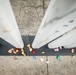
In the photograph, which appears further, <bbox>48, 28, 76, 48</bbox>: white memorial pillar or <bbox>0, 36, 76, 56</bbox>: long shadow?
<bbox>0, 36, 76, 56</bbox>: long shadow

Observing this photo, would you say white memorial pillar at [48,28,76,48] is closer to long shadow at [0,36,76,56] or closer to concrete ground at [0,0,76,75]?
long shadow at [0,36,76,56]

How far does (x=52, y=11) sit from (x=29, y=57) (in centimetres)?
184

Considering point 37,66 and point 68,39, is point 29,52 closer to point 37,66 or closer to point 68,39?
point 37,66

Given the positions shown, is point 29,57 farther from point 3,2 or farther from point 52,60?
point 3,2

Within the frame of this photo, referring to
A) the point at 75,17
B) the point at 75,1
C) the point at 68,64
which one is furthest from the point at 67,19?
the point at 68,64

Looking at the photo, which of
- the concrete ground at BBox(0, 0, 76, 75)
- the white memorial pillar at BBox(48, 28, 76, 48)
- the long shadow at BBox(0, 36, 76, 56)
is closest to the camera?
the white memorial pillar at BBox(48, 28, 76, 48)

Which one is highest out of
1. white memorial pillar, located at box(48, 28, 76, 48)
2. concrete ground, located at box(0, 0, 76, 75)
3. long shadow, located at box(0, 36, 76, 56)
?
white memorial pillar, located at box(48, 28, 76, 48)

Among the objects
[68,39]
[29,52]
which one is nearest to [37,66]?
[29,52]

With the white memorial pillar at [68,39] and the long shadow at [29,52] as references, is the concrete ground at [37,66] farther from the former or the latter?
the white memorial pillar at [68,39]

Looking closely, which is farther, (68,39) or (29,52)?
(29,52)

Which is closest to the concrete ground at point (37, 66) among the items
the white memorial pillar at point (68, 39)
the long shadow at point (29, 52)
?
the long shadow at point (29, 52)

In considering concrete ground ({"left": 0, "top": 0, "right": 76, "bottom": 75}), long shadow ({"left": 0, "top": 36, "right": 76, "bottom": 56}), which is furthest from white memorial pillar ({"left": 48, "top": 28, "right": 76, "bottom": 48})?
concrete ground ({"left": 0, "top": 0, "right": 76, "bottom": 75})

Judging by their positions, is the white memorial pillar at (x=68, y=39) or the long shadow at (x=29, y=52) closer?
the white memorial pillar at (x=68, y=39)

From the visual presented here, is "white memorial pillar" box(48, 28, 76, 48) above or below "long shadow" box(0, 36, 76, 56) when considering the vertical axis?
above
